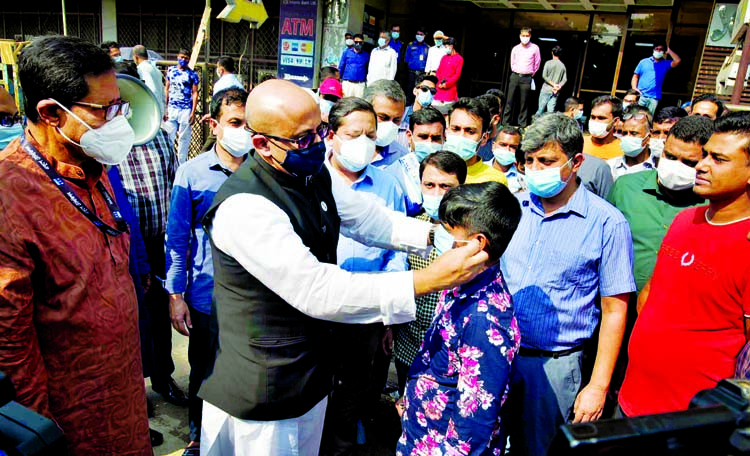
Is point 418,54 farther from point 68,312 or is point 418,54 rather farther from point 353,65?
point 68,312

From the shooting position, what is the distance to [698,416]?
651 mm

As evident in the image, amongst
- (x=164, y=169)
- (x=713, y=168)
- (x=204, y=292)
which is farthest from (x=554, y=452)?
(x=164, y=169)

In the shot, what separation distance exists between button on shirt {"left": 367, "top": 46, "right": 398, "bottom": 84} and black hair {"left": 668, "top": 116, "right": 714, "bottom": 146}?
350 inches

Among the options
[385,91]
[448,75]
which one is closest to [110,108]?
[385,91]

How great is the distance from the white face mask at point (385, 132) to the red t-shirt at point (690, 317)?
1868 millimetres

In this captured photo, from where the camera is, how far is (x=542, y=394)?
2238mm

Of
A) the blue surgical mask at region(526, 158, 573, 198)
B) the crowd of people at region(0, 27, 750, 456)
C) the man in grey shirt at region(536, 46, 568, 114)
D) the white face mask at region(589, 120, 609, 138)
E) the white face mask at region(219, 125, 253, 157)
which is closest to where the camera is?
the crowd of people at region(0, 27, 750, 456)

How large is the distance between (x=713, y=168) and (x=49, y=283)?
232 centimetres

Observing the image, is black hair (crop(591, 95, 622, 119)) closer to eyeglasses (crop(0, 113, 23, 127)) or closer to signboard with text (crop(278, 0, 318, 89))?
eyeglasses (crop(0, 113, 23, 127))

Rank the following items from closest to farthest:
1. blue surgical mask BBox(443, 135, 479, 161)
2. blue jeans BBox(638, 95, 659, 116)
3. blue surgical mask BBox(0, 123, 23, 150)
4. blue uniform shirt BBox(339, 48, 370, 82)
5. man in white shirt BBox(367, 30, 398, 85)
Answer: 1. blue surgical mask BBox(0, 123, 23, 150)
2. blue surgical mask BBox(443, 135, 479, 161)
3. blue jeans BBox(638, 95, 659, 116)
4. man in white shirt BBox(367, 30, 398, 85)
5. blue uniform shirt BBox(339, 48, 370, 82)

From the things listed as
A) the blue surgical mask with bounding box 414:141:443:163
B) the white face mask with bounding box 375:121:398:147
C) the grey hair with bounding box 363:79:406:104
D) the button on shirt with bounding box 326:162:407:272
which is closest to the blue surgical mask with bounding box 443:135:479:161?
the blue surgical mask with bounding box 414:141:443:163

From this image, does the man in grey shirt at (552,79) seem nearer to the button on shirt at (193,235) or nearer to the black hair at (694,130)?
the black hair at (694,130)

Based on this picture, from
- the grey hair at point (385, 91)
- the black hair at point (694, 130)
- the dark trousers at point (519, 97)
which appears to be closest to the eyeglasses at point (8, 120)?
the grey hair at point (385, 91)

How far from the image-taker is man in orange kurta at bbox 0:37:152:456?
53.1 inches
